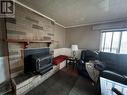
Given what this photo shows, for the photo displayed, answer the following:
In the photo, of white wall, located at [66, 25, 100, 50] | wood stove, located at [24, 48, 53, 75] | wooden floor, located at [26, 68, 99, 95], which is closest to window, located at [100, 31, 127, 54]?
white wall, located at [66, 25, 100, 50]

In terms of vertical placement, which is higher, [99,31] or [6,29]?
[99,31]

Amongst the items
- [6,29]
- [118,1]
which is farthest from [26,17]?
[118,1]

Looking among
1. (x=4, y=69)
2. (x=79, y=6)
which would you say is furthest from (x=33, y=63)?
(x=79, y=6)

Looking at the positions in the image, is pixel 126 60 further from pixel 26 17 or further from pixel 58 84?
pixel 26 17

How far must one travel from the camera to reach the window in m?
3.27

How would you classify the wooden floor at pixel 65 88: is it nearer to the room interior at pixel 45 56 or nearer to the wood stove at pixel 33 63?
the room interior at pixel 45 56

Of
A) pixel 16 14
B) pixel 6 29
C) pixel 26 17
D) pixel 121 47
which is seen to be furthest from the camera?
pixel 121 47

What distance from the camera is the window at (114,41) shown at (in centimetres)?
327

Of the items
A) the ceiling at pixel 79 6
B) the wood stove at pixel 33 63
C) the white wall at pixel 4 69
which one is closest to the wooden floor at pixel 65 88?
the wood stove at pixel 33 63

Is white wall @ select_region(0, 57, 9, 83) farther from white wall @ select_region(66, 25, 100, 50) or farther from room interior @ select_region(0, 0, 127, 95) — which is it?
white wall @ select_region(66, 25, 100, 50)

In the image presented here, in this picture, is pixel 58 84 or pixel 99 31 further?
→ pixel 99 31

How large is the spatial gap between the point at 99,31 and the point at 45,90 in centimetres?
359

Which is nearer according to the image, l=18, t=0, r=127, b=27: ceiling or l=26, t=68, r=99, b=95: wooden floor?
l=18, t=0, r=127, b=27: ceiling

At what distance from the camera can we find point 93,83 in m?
2.42
